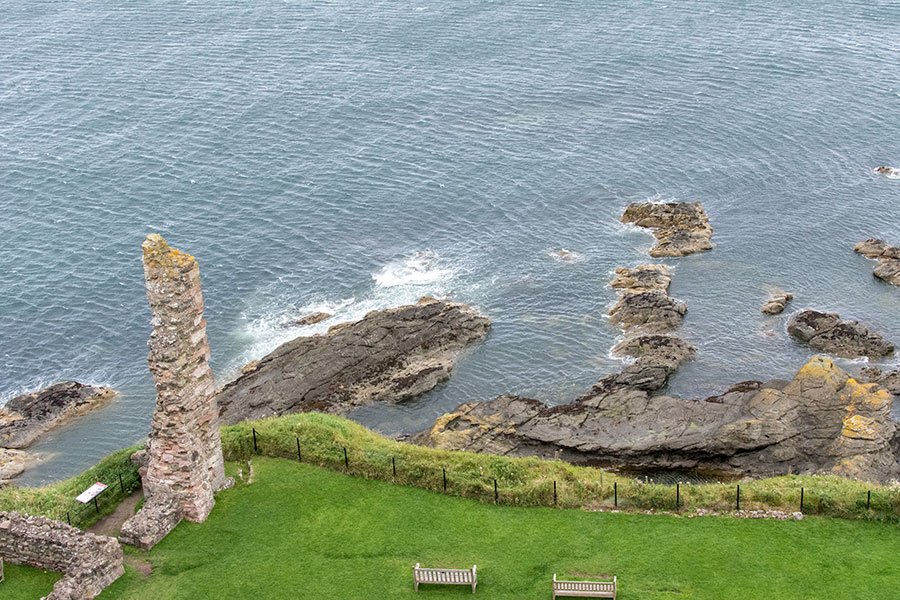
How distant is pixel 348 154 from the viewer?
352 ft

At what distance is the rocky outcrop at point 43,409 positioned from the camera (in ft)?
218

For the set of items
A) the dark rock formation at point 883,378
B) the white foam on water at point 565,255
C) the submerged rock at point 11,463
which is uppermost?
the submerged rock at point 11,463

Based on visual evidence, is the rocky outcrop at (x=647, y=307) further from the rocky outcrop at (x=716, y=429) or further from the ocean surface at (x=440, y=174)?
the rocky outcrop at (x=716, y=429)

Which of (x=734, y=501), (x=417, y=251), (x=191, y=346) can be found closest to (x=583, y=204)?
(x=417, y=251)

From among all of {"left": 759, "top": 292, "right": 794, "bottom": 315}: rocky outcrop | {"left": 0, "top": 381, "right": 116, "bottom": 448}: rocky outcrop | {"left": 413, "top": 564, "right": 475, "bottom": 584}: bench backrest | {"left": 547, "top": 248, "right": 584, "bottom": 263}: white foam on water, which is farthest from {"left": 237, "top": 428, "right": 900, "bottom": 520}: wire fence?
{"left": 547, "top": 248, "right": 584, "bottom": 263}: white foam on water

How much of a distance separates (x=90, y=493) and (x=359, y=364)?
2901 centimetres

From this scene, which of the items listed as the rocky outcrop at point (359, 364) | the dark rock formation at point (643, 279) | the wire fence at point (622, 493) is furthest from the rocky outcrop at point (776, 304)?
the wire fence at point (622, 493)

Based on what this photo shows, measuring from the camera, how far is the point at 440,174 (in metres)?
102

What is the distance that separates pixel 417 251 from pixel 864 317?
38097 millimetres

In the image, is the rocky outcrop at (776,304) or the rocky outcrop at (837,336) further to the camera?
the rocky outcrop at (776,304)

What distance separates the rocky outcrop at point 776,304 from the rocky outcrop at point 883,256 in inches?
360

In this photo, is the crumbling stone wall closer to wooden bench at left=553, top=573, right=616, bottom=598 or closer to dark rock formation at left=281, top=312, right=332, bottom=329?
wooden bench at left=553, top=573, right=616, bottom=598

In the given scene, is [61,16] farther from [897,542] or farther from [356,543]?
[897,542]

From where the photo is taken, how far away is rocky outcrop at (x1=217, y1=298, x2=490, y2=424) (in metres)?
66.6
